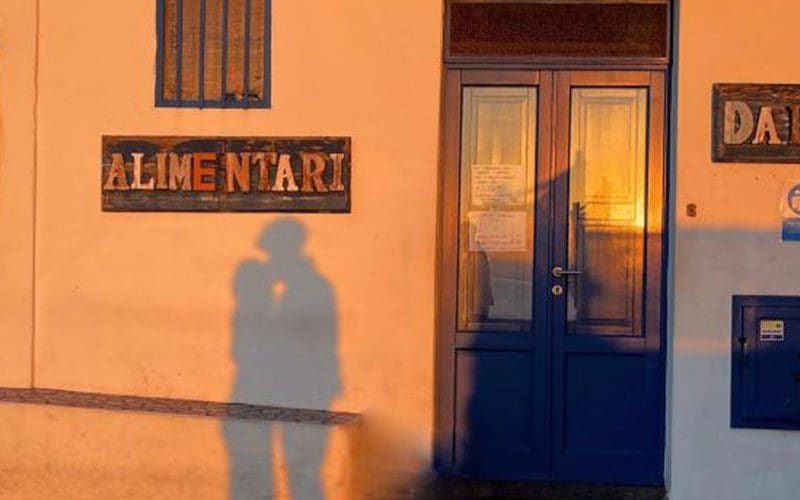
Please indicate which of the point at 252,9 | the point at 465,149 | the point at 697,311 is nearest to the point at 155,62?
the point at 252,9

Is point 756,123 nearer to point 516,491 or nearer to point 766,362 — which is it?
point 766,362

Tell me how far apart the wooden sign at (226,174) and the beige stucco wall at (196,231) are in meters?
0.07

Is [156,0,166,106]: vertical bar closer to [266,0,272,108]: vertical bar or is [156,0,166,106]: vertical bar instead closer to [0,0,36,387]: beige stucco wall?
[266,0,272,108]: vertical bar

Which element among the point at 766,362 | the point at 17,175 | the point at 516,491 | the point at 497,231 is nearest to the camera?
the point at 766,362

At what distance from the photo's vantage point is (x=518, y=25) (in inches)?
273

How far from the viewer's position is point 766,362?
21.5ft

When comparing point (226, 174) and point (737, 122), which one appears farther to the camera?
point (226, 174)

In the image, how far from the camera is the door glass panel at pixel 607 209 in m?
6.85

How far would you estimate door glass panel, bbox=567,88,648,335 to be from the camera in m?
6.85

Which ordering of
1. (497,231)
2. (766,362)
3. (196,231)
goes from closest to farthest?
1. (766,362)
2. (497,231)
3. (196,231)

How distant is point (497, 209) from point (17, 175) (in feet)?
10.2

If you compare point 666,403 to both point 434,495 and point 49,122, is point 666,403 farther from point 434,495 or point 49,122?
point 49,122

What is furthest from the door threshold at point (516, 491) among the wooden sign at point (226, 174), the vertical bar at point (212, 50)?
the vertical bar at point (212, 50)

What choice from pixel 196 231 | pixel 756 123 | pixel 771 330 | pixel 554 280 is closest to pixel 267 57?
pixel 196 231
